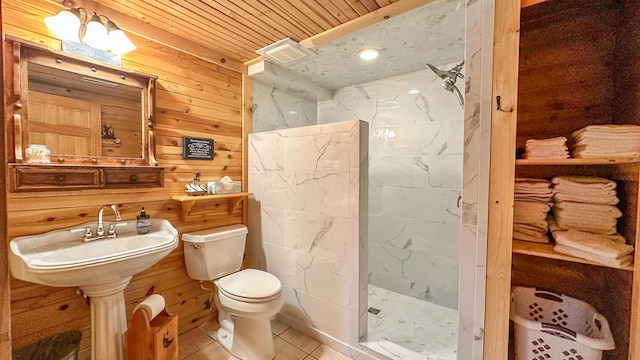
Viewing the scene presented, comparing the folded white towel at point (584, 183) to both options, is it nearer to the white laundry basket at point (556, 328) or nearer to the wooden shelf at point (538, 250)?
the wooden shelf at point (538, 250)

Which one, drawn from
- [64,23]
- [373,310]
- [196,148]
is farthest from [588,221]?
[64,23]

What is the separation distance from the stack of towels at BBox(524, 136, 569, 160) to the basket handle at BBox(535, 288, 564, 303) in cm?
72

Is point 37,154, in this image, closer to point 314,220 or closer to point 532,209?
point 314,220

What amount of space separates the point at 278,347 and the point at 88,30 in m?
2.28

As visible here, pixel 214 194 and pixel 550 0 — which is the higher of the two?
pixel 550 0

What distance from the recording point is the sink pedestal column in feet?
4.49

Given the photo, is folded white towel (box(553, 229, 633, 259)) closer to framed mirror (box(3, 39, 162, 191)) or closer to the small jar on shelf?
framed mirror (box(3, 39, 162, 191))

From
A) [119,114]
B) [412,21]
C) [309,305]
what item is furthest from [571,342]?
[119,114]

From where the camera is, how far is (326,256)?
189cm

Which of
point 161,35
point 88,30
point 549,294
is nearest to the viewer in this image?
point 549,294

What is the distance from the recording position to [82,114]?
156cm

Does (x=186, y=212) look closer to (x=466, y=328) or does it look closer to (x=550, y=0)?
(x=466, y=328)

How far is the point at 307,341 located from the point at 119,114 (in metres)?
2.02

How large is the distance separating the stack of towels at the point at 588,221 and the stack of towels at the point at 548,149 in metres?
0.15
